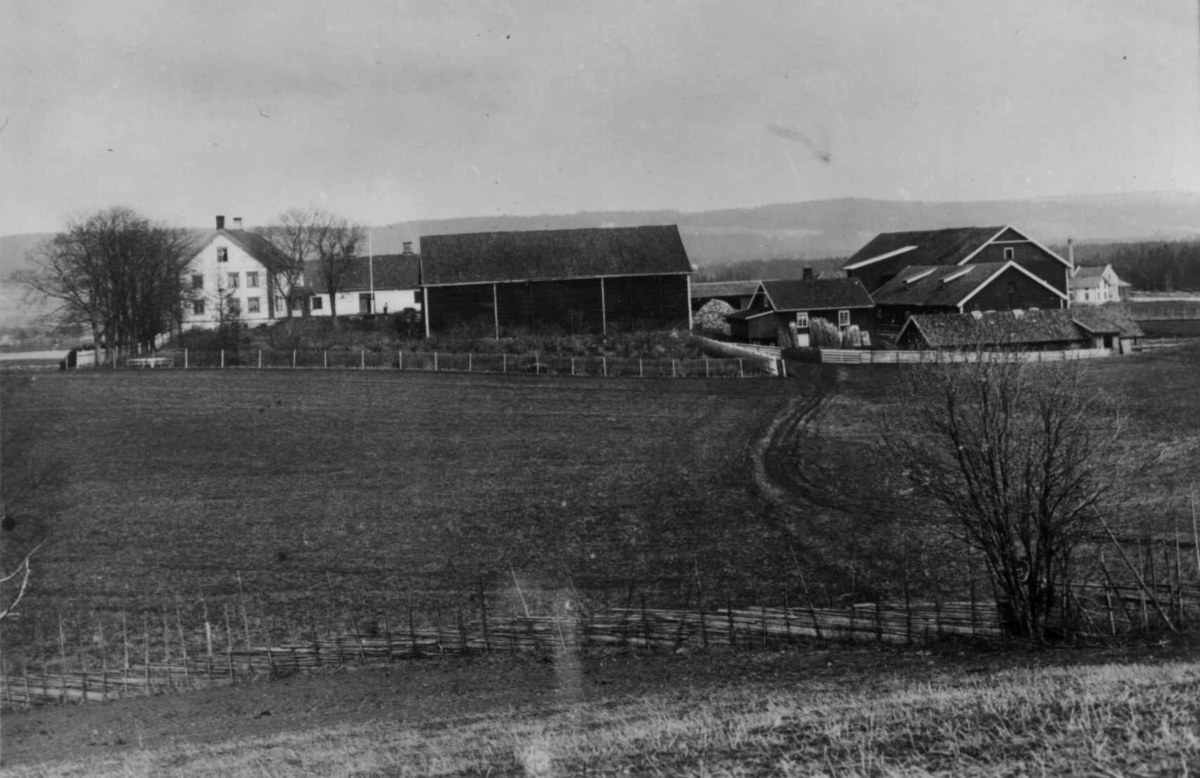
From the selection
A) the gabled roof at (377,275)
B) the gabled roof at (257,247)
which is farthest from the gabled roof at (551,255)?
the gabled roof at (257,247)

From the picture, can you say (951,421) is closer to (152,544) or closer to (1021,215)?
(152,544)

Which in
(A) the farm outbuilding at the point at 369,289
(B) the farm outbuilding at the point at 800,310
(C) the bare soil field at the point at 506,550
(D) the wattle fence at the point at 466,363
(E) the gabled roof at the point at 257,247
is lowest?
(C) the bare soil field at the point at 506,550

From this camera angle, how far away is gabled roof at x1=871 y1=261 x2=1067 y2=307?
61.2 meters

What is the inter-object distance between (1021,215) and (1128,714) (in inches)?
8016

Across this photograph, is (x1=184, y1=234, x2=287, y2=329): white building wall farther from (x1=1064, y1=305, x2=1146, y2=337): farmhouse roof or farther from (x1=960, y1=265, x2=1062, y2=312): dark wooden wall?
(x1=1064, y1=305, x2=1146, y2=337): farmhouse roof

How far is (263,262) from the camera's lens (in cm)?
7662

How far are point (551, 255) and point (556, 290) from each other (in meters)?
2.84

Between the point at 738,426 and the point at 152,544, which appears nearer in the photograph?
the point at 152,544

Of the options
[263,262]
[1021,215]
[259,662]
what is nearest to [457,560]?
[259,662]

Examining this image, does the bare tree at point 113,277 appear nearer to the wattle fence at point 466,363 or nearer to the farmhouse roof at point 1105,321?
the wattle fence at point 466,363

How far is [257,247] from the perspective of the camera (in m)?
78.4

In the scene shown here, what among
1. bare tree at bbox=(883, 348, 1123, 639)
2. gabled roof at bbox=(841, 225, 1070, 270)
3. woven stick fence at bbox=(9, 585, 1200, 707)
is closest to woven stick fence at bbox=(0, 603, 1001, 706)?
woven stick fence at bbox=(9, 585, 1200, 707)

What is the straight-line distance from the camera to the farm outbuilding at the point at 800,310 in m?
Answer: 63.8

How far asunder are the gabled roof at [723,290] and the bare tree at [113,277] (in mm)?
35484
